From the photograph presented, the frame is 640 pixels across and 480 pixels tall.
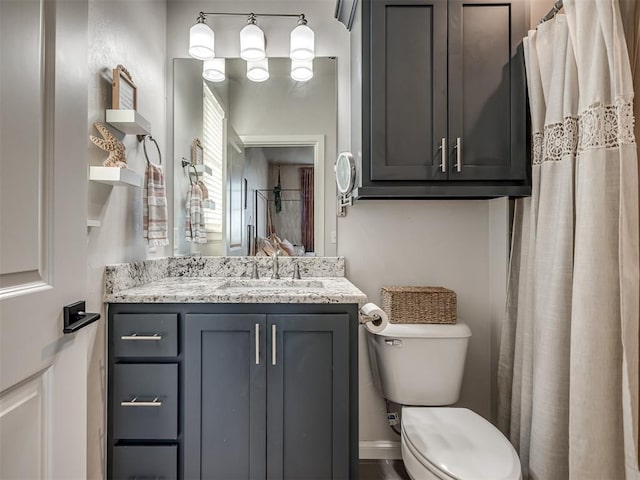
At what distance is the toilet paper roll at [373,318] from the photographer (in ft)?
4.80

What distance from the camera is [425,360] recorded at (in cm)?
165

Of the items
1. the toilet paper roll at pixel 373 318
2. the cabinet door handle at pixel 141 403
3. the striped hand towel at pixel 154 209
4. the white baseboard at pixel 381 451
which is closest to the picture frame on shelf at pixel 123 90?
the striped hand towel at pixel 154 209

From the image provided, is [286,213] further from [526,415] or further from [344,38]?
[526,415]

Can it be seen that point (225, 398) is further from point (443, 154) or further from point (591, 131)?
point (591, 131)

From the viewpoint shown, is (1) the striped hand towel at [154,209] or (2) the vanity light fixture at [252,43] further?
(2) the vanity light fixture at [252,43]

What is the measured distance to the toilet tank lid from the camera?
64.7 inches

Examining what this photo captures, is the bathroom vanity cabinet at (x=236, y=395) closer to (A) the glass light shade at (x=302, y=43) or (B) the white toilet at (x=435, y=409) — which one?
(B) the white toilet at (x=435, y=409)

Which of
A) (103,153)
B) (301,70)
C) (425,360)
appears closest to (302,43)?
(301,70)

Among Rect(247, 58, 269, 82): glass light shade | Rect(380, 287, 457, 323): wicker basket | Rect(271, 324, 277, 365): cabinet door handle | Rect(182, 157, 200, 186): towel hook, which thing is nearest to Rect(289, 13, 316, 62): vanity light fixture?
Rect(247, 58, 269, 82): glass light shade

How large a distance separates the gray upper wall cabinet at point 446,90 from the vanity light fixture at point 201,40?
85 centimetres

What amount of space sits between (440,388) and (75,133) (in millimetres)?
1662

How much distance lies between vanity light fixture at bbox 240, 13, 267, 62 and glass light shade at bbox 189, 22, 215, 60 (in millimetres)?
160

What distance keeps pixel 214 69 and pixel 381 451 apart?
225cm

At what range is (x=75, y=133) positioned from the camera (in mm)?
834
